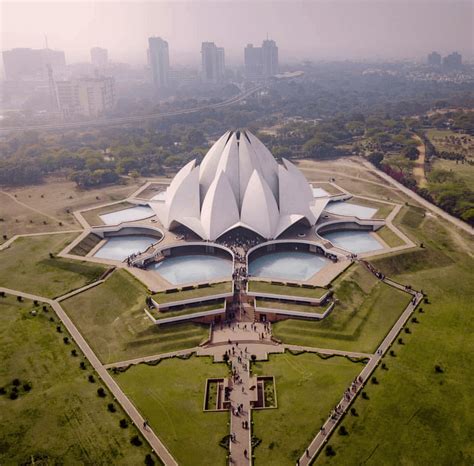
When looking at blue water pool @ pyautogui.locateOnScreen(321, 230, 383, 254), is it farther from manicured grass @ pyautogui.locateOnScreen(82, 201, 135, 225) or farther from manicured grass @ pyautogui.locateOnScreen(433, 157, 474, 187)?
manicured grass @ pyautogui.locateOnScreen(82, 201, 135, 225)

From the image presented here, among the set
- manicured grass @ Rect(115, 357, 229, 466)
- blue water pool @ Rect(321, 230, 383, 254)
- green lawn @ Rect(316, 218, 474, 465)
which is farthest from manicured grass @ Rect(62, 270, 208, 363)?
blue water pool @ Rect(321, 230, 383, 254)

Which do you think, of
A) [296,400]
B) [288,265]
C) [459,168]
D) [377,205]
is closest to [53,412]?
[296,400]

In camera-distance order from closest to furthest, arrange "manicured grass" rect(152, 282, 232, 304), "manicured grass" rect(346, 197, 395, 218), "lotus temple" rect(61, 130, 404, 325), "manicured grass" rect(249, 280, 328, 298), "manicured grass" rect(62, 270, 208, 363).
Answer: "manicured grass" rect(62, 270, 208, 363)
"manicured grass" rect(152, 282, 232, 304)
"lotus temple" rect(61, 130, 404, 325)
"manicured grass" rect(249, 280, 328, 298)
"manicured grass" rect(346, 197, 395, 218)

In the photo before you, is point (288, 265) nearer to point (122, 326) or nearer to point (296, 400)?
point (122, 326)

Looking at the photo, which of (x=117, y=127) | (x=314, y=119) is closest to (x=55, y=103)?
(x=117, y=127)

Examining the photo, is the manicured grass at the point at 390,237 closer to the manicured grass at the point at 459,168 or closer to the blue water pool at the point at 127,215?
the manicured grass at the point at 459,168

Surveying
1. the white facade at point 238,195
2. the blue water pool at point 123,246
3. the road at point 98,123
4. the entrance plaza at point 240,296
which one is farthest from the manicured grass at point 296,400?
the road at point 98,123
